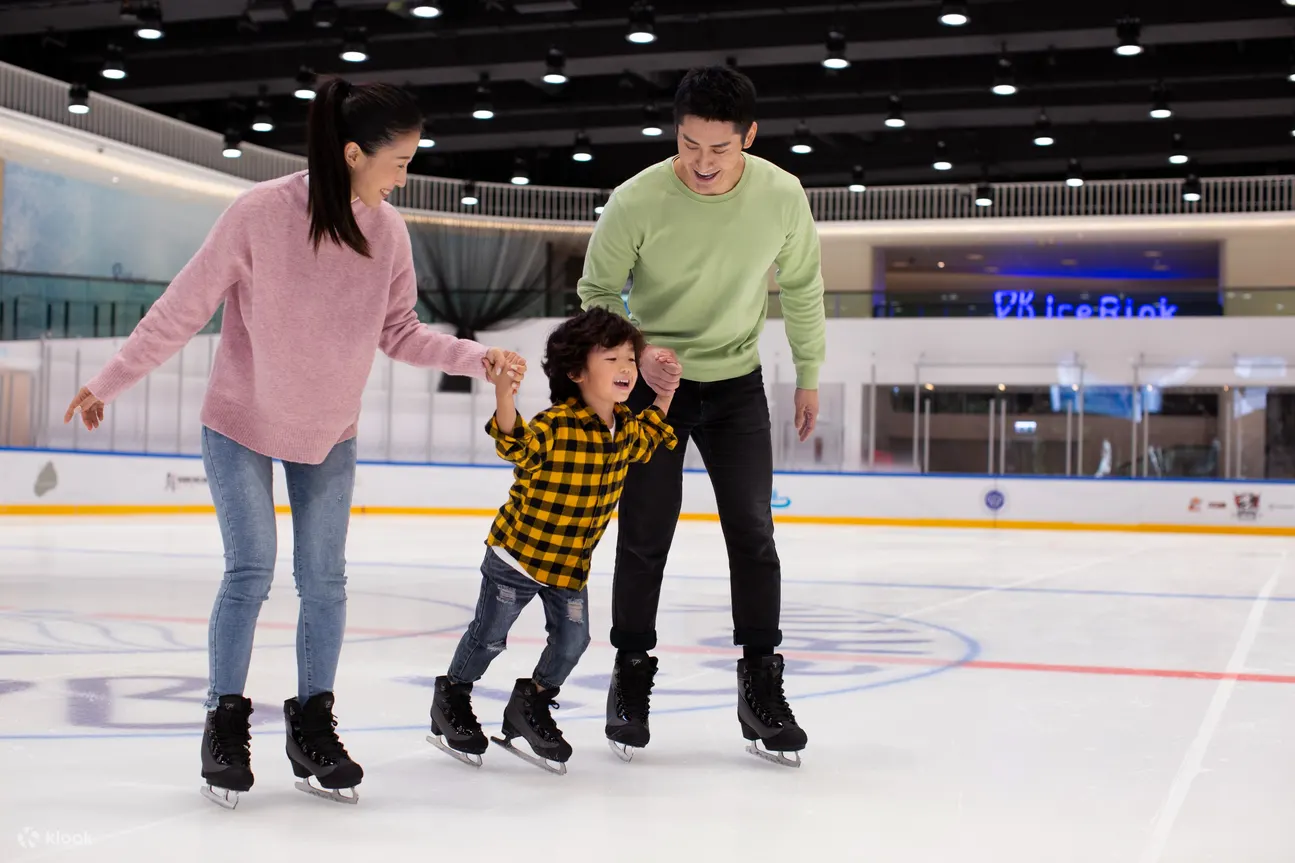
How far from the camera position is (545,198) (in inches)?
845

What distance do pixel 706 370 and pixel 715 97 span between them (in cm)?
52

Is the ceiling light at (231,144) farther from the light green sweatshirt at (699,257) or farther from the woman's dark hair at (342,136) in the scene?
the woman's dark hair at (342,136)

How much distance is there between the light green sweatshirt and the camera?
262cm

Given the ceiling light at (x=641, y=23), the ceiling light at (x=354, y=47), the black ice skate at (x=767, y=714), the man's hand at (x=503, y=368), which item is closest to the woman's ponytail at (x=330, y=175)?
the man's hand at (x=503, y=368)

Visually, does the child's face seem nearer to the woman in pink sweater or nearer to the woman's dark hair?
the woman in pink sweater

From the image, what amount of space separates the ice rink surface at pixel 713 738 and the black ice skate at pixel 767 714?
0.16 feet

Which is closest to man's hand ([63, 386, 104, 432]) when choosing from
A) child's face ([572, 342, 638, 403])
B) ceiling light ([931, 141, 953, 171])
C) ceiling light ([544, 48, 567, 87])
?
Answer: child's face ([572, 342, 638, 403])

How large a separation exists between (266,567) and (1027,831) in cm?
120

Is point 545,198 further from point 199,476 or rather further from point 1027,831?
point 1027,831

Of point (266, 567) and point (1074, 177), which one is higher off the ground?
point (1074, 177)

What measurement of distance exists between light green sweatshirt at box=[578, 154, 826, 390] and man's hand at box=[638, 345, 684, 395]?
15 cm

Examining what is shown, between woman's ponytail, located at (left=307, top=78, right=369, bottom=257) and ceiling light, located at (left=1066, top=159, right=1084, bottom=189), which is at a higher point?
ceiling light, located at (left=1066, top=159, right=1084, bottom=189)

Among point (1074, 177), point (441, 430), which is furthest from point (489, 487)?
point (1074, 177)

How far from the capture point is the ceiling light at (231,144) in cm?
1720
